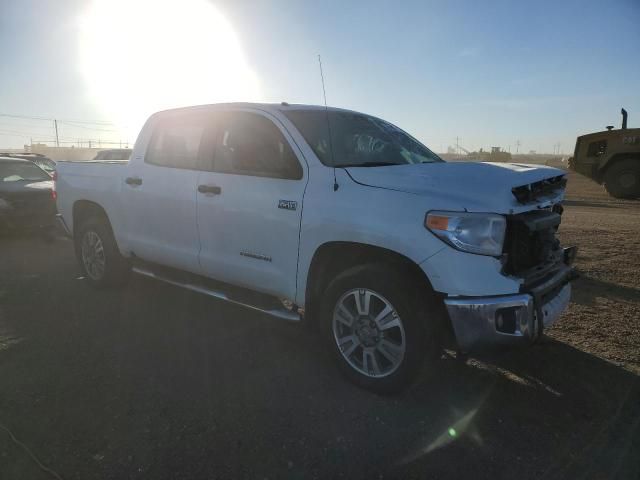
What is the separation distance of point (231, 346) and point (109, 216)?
2.33m

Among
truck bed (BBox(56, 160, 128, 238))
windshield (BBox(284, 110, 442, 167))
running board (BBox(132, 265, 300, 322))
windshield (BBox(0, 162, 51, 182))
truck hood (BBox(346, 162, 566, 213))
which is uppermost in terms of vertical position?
windshield (BBox(284, 110, 442, 167))

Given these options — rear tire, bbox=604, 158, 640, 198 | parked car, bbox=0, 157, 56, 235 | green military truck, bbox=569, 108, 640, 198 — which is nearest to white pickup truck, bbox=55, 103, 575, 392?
parked car, bbox=0, 157, 56, 235

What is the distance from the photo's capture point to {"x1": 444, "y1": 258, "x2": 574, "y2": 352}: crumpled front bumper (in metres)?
2.67

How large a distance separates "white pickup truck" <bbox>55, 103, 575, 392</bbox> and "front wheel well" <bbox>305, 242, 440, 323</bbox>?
10 millimetres

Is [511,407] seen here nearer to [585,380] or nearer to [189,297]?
[585,380]

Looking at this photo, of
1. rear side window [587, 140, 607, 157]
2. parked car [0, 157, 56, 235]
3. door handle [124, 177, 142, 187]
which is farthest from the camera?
rear side window [587, 140, 607, 157]

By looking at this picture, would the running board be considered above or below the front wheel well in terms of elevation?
below

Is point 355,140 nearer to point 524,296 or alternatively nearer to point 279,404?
point 524,296

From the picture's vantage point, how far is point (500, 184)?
288 cm

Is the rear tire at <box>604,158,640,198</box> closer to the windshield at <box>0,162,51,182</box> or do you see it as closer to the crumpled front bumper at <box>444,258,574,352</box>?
the crumpled front bumper at <box>444,258,574,352</box>

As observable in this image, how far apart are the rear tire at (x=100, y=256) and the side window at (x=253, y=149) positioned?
1.98 m

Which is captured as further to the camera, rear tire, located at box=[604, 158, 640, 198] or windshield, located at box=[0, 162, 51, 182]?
rear tire, located at box=[604, 158, 640, 198]

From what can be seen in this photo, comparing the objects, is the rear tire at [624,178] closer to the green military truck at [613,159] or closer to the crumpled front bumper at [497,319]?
the green military truck at [613,159]

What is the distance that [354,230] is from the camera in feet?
10.2
